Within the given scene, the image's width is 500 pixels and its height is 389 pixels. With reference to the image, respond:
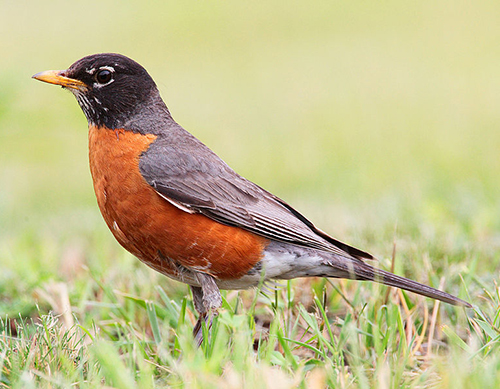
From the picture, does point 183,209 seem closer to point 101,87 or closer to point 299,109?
point 101,87

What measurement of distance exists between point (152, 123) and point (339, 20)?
18750 millimetres

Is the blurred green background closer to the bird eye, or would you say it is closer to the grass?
the grass

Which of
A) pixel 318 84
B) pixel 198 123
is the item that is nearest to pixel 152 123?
pixel 198 123

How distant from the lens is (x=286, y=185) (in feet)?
30.6

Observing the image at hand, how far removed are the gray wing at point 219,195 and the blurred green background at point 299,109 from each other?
2.88 feet

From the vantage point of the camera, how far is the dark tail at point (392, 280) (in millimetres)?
3650

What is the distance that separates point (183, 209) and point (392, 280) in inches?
50.3

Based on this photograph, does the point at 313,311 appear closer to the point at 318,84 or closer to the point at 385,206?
the point at 385,206

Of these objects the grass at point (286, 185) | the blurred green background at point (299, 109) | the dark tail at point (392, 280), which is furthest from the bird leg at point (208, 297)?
the blurred green background at point (299, 109)

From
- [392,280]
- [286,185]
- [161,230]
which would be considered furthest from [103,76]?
[286,185]

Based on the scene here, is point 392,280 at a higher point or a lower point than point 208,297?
higher

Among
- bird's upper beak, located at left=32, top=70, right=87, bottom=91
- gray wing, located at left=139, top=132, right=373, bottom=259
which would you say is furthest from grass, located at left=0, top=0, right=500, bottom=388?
bird's upper beak, located at left=32, top=70, right=87, bottom=91

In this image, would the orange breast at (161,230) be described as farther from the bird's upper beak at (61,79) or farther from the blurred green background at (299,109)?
the blurred green background at (299,109)

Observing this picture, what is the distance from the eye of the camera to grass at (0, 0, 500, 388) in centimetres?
309
